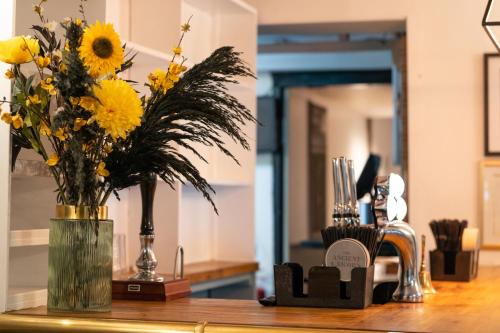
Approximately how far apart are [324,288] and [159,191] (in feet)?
6.48

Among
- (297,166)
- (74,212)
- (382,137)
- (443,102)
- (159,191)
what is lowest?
(74,212)

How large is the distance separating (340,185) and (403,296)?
38 centimetres

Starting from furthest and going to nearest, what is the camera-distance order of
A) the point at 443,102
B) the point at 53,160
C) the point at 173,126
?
the point at 443,102
the point at 173,126
the point at 53,160

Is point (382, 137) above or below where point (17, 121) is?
above

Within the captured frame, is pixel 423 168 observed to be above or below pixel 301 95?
below

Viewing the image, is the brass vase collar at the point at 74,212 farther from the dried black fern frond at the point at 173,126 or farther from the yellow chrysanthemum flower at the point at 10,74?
the yellow chrysanthemum flower at the point at 10,74

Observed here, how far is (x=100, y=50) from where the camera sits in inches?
73.6

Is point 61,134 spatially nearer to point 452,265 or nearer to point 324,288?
point 324,288

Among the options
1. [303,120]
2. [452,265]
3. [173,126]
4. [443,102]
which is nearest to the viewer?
[173,126]

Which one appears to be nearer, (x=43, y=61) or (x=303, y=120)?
(x=43, y=61)

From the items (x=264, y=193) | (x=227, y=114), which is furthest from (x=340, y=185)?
(x=264, y=193)

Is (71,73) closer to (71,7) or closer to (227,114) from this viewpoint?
(227,114)

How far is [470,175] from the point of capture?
4.68m

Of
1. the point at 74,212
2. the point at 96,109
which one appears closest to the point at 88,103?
the point at 96,109
